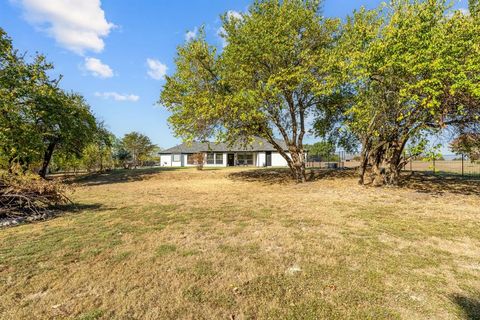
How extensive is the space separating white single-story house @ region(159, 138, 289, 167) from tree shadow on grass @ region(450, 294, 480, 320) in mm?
35003

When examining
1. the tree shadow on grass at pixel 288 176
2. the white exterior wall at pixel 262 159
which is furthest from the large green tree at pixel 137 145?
the tree shadow on grass at pixel 288 176

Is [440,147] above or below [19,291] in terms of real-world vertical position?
above

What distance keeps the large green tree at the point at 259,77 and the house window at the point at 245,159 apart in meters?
25.0

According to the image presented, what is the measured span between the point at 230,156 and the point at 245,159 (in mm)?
2502

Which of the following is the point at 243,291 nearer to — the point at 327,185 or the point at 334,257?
the point at 334,257

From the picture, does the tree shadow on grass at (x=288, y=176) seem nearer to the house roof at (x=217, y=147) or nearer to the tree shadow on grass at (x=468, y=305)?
the tree shadow on grass at (x=468, y=305)

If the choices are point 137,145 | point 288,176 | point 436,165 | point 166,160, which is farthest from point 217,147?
point 436,165

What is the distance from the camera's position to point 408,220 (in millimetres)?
7230

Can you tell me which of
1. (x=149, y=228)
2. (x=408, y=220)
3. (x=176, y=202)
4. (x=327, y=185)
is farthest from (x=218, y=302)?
(x=327, y=185)

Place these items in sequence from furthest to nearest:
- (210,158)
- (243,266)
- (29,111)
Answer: (210,158) < (29,111) < (243,266)

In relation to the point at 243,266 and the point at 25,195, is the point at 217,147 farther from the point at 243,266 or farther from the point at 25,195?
the point at 243,266

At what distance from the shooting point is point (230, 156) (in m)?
42.2

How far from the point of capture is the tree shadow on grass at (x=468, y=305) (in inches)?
114

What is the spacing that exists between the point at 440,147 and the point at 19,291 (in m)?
12.9
